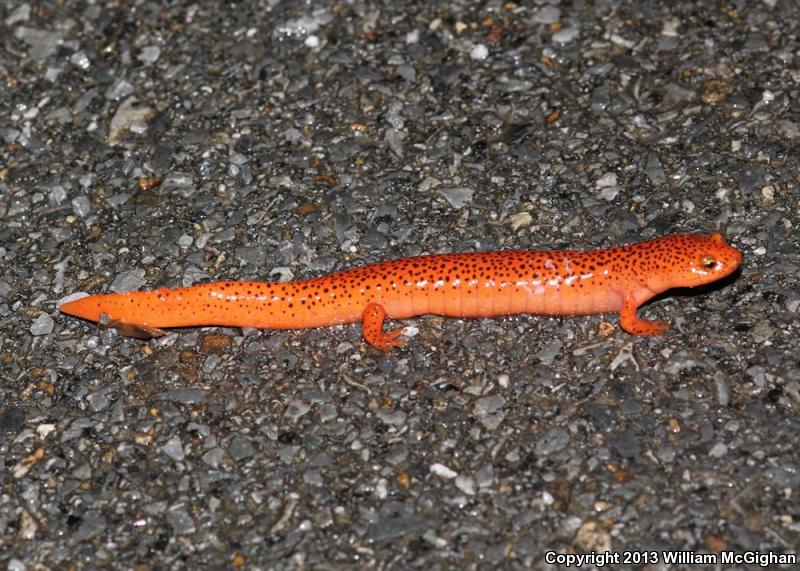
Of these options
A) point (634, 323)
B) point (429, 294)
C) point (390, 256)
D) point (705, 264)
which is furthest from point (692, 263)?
point (390, 256)

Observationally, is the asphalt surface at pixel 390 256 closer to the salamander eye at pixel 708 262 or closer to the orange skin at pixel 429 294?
the orange skin at pixel 429 294

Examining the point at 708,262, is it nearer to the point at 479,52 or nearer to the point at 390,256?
the point at 390,256

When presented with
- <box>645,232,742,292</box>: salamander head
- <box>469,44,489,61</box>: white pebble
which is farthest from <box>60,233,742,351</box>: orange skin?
<box>469,44,489,61</box>: white pebble

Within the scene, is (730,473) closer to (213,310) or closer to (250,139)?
(213,310)


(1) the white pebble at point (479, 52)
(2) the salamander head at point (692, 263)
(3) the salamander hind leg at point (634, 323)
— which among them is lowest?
(3) the salamander hind leg at point (634, 323)

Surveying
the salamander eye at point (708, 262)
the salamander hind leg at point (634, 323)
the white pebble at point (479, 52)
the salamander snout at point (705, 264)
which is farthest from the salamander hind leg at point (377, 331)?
the white pebble at point (479, 52)

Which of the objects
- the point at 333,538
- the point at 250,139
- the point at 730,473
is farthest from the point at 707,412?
the point at 250,139

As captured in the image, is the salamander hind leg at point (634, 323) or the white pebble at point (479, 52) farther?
the white pebble at point (479, 52)
